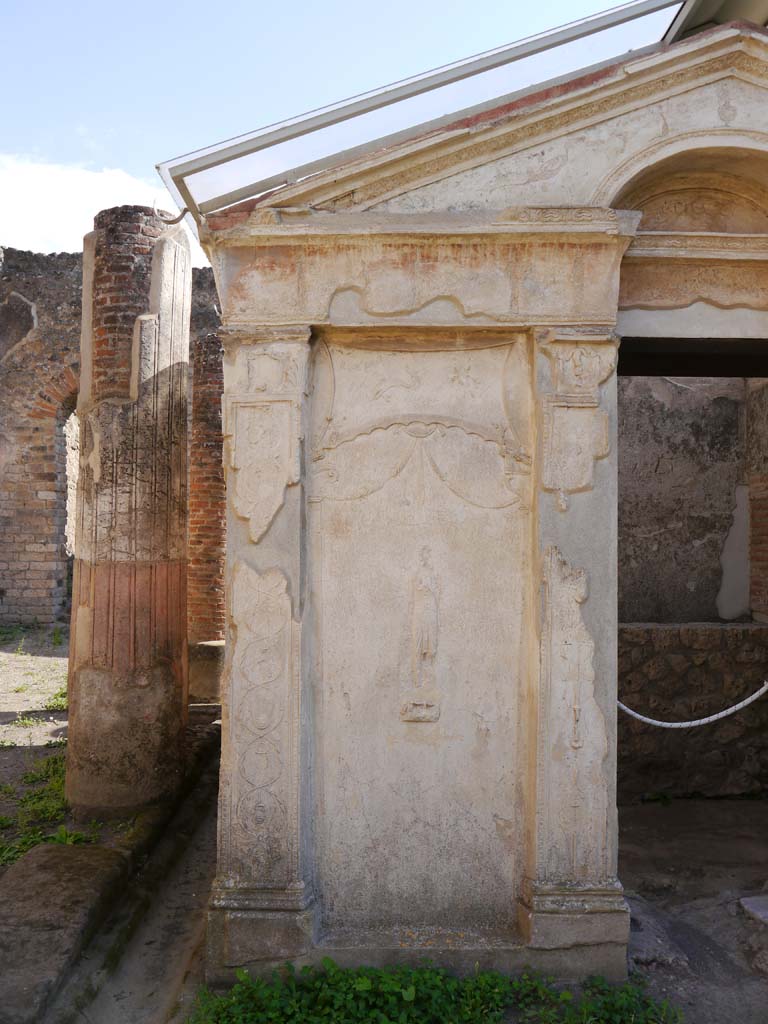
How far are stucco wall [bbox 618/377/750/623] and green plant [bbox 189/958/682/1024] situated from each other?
3.95 meters

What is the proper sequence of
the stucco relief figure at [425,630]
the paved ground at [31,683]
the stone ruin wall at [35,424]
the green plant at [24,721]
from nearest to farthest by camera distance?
the stucco relief figure at [425,630]
the paved ground at [31,683]
the green plant at [24,721]
the stone ruin wall at [35,424]

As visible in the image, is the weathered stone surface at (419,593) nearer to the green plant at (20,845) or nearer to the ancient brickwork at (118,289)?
the green plant at (20,845)

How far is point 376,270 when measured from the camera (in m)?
3.67

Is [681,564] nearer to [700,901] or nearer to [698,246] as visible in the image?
[700,901]

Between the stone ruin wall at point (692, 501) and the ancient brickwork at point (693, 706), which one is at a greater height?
the stone ruin wall at point (692, 501)

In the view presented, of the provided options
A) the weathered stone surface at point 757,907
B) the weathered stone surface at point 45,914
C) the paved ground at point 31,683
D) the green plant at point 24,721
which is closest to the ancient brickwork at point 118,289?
the weathered stone surface at point 45,914

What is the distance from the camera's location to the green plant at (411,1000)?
3.23 meters

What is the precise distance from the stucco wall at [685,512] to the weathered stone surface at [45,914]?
4554 millimetres

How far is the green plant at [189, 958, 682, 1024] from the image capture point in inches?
127

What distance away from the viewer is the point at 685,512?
23.0 ft

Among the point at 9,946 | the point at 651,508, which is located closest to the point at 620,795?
the point at 651,508

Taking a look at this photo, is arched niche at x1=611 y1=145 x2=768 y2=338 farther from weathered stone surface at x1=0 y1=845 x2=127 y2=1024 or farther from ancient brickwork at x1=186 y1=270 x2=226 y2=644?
ancient brickwork at x1=186 y1=270 x2=226 y2=644

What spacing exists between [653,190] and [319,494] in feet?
6.99

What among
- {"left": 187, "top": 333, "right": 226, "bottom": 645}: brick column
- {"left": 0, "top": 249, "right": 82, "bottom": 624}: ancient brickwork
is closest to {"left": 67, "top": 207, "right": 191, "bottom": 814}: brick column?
{"left": 187, "top": 333, "right": 226, "bottom": 645}: brick column
